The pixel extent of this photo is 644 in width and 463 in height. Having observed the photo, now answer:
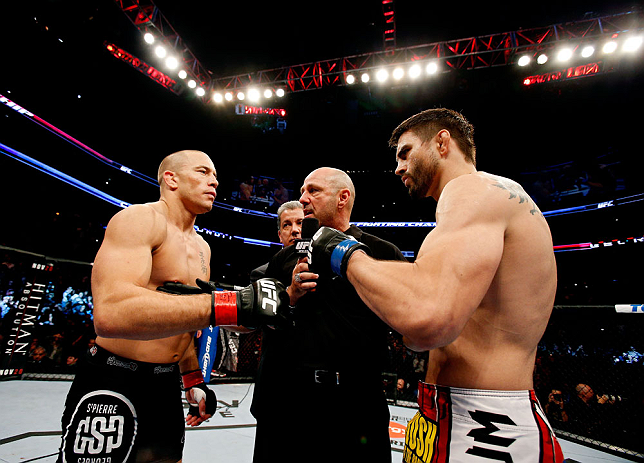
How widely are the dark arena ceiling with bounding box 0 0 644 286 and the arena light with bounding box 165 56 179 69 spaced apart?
2.43 feet

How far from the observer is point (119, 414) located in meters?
1.39

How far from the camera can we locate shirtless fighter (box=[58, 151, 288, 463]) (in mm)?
1162

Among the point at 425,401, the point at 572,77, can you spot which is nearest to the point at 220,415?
the point at 425,401

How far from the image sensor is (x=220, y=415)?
3738mm

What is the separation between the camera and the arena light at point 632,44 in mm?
6707

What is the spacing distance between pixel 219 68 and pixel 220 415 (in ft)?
37.0

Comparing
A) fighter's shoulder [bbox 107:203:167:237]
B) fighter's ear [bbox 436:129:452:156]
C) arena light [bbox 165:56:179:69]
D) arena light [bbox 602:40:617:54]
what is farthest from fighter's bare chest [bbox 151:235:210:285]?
arena light [bbox 602:40:617:54]

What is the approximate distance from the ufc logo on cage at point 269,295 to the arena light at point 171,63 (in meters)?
9.15

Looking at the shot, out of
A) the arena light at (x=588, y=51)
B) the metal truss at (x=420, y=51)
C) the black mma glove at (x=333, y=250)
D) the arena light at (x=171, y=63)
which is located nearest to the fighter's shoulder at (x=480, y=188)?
the black mma glove at (x=333, y=250)

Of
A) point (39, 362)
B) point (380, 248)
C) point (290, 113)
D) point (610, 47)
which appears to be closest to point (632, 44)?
point (610, 47)

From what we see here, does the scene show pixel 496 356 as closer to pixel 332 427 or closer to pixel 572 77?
pixel 332 427

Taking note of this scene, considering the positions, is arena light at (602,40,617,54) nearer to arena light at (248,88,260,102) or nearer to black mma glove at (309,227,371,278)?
arena light at (248,88,260,102)

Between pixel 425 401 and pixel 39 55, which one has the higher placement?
pixel 39 55

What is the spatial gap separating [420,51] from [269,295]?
29.5ft
